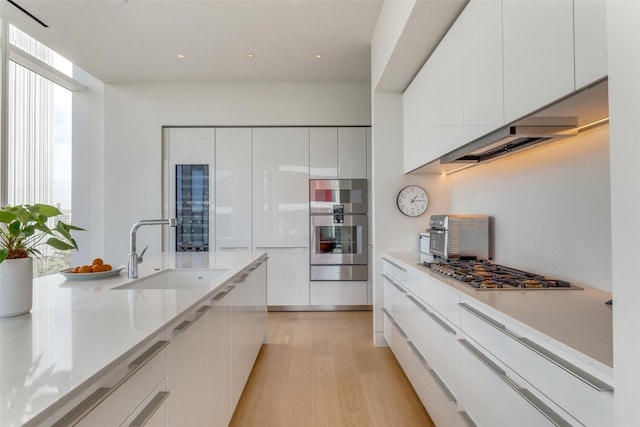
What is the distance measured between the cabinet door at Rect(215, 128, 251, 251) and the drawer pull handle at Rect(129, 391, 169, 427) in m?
3.44

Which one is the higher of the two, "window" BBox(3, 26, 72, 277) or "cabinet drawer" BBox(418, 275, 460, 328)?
"window" BBox(3, 26, 72, 277)

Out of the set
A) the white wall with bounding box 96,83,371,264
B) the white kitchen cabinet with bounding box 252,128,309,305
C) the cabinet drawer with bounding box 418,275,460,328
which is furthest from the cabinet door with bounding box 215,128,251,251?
the cabinet drawer with bounding box 418,275,460,328

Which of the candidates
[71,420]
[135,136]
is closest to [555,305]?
[71,420]

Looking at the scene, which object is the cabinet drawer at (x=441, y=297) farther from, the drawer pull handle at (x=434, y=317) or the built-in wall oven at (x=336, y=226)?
the built-in wall oven at (x=336, y=226)

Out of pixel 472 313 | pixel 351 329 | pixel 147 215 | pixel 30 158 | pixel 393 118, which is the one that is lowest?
pixel 351 329

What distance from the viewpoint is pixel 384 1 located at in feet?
9.11

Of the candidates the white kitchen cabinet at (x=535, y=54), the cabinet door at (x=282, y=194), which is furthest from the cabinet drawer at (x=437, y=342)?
the cabinet door at (x=282, y=194)

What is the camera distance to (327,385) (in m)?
2.47

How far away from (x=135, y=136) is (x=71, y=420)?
4532 mm

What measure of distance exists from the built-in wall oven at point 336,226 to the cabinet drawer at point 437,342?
2.15 metres

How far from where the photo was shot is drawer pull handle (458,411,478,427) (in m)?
1.39

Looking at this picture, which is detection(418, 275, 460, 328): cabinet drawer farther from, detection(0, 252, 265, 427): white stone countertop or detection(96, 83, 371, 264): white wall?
detection(96, 83, 371, 264): white wall

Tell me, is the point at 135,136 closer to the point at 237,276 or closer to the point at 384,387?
the point at 237,276

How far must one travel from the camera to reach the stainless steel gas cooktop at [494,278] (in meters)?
1.50
